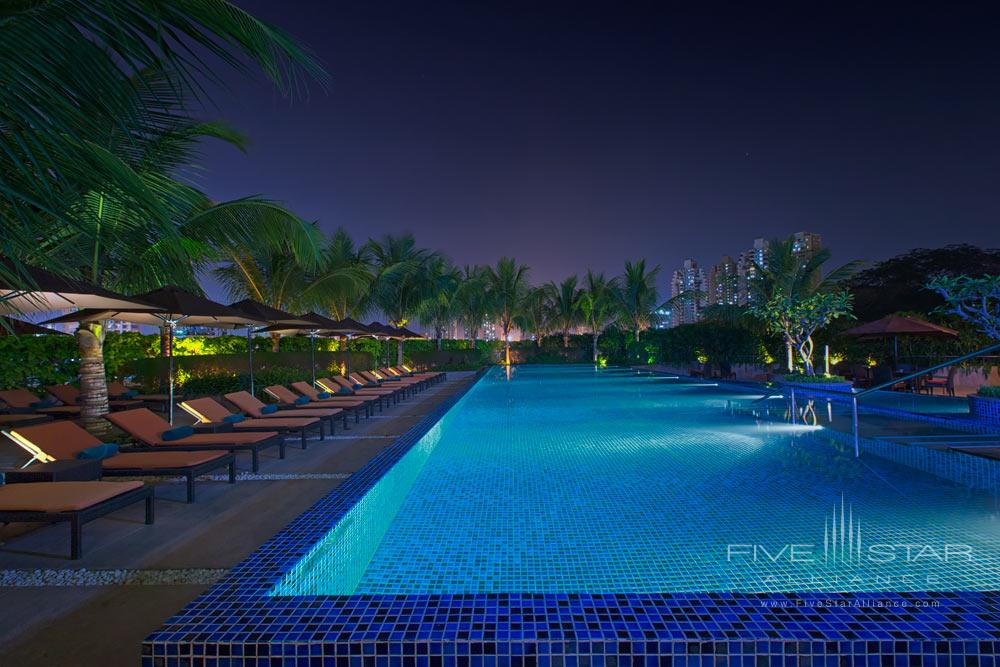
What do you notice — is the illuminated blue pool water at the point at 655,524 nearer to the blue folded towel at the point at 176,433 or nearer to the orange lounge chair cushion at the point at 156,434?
the orange lounge chair cushion at the point at 156,434

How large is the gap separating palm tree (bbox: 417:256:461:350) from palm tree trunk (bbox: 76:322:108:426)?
45.4 feet

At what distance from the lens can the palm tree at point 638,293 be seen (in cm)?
2462

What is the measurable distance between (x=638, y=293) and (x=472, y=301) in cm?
957

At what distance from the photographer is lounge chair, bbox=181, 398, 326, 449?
5.65m

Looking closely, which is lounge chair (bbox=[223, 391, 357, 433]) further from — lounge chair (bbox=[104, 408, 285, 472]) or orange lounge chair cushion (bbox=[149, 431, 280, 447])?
lounge chair (bbox=[104, 408, 285, 472])

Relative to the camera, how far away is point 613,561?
326 centimetres

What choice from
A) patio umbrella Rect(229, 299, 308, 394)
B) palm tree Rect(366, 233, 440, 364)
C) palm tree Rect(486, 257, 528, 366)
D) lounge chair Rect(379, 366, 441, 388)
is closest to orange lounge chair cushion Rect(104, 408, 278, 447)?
patio umbrella Rect(229, 299, 308, 394)

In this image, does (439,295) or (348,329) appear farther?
(439,295)

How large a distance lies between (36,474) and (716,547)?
4849 mm

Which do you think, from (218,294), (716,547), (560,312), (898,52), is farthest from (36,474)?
(560,312)

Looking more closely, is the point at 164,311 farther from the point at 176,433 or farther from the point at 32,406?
the point at 32,406

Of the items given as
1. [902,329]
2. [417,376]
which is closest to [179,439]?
[417,376]

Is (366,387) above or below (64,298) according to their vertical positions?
below

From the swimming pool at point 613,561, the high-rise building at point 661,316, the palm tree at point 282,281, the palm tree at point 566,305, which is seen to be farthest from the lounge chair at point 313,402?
the palm tree at point 566,305
